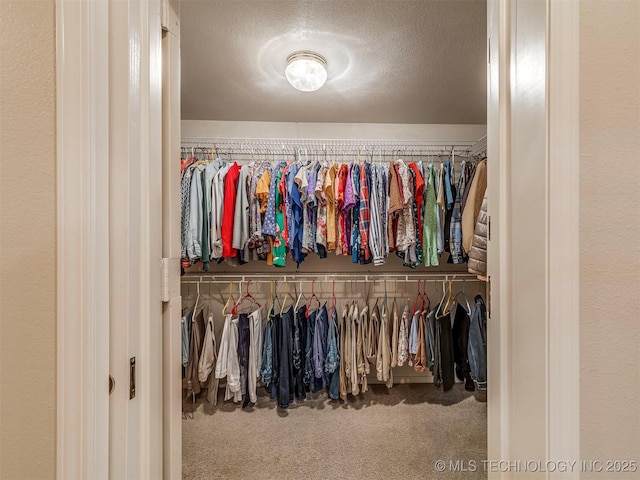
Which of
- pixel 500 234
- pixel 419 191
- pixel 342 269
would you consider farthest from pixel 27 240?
pixel 342 269

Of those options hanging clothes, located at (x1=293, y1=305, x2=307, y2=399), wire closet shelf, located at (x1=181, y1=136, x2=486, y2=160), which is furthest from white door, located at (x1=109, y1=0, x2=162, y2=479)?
wire closet shelf, located at (x1=181, y1=136, x2=486, y2=160)

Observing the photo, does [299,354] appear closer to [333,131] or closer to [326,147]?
[326,147]

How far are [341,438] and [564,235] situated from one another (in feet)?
6.22

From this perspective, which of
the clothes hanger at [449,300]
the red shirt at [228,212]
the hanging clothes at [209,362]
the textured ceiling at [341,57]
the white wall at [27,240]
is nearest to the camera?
the white wall at [27,240]

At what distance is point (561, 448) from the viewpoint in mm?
480

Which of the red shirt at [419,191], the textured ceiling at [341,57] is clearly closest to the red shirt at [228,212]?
the textured ceiling at [341,57]

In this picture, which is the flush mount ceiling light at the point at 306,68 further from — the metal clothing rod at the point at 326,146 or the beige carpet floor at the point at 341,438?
the beige carpet floor at the point at 341,438

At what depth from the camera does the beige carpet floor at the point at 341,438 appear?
1.61m

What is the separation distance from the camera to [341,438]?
186 centimetres

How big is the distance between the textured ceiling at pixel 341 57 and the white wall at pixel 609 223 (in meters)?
1.09

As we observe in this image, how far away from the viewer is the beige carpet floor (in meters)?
1.61

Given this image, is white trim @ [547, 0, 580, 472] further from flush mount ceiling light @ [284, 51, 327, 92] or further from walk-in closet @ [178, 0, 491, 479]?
flush mount ceiling light @ [284, 51, 327, 92]

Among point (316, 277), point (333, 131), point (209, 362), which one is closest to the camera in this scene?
point (209, 362)

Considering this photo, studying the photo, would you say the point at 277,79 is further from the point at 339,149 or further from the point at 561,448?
the point at 561,448
